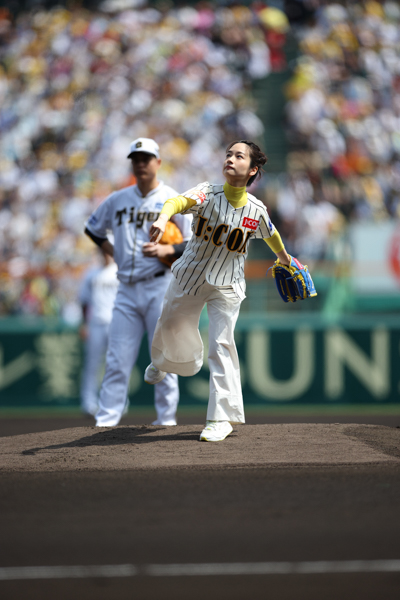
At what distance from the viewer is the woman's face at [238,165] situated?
4748mm

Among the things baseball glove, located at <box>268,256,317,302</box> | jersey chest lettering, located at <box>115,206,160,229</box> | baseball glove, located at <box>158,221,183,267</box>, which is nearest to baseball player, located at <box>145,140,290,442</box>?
baseball glove, located at <box>268,256,317,302</box>

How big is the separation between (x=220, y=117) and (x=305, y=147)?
5.51 feet

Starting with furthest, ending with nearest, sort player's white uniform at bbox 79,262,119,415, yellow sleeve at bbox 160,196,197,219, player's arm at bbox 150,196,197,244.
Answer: player's white uniform at bbox 79,262,119,415
yellow sleeve at bbox 160,196,197,219
player's arm at bbox 150,196,197,244

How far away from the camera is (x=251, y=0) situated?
15789mm

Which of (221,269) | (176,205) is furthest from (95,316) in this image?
(176,205)

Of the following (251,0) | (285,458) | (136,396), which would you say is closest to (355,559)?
(285,458)

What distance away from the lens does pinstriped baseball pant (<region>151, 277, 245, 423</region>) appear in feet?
16.2

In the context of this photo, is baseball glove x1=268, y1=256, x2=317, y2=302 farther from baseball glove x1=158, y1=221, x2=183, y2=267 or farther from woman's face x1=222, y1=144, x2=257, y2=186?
baseball glove x1=158, y1=221, x2=183, y2=267

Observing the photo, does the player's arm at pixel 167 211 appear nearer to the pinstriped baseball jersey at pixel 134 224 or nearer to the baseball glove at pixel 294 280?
the baseball glove at pixel 294 280

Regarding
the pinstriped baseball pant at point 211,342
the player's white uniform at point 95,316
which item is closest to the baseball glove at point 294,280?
the pinstriped baseball pant at point 211,342

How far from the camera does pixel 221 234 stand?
190 inches

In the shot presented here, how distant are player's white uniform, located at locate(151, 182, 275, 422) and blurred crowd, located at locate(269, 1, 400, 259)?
21.1 ft

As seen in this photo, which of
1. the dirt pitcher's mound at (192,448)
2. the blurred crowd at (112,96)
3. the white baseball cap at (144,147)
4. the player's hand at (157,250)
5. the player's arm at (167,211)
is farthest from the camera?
the blurred crowd at (112,96)

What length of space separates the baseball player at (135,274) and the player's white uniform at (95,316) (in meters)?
2.80
